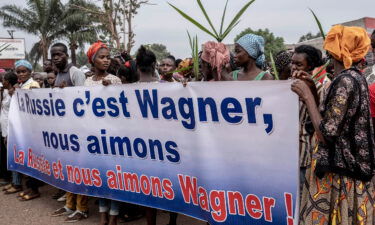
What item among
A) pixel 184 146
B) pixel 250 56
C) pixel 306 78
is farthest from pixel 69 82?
pixel 306 78

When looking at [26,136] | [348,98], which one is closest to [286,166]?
[348,98]

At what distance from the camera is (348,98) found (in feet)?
6.91

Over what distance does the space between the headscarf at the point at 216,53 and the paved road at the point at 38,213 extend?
1868mm

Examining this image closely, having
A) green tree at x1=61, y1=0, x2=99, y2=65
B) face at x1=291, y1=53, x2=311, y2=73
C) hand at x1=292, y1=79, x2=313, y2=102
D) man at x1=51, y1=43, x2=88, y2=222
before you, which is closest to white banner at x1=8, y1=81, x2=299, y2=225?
hand at x1=292, y1=79, x2=313, y2=102

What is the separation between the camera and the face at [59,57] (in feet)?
14.9

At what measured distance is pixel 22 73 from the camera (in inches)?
216

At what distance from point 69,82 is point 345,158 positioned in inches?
131

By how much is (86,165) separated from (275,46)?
3887 centimetres

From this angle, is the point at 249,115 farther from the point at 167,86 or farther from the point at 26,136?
the point at 26,136

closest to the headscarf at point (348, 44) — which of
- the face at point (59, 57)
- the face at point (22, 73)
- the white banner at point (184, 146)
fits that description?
the white banner at point (184, 146)

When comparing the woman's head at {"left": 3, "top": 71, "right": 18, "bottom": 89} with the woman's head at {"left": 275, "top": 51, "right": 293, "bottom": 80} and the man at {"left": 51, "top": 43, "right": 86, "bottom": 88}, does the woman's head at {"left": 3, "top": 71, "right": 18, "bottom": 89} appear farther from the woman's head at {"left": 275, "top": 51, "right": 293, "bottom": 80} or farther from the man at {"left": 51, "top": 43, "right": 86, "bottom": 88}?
the woman's head at {"left": 275, "top": 51, "right": 293, "bottom": 80}

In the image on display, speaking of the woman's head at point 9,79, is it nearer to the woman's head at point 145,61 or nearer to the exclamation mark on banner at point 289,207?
the woman's head at point 145,61

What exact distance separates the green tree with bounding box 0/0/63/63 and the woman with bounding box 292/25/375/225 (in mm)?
24667

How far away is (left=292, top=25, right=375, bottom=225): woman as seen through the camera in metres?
2.12
